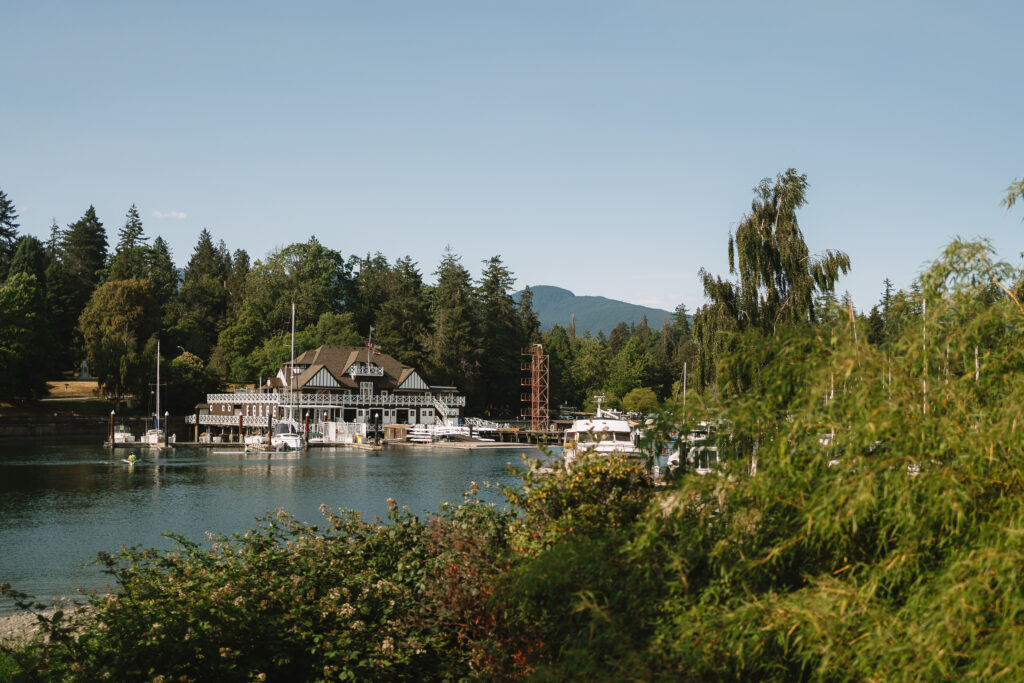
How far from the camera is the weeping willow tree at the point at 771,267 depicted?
2172 cm

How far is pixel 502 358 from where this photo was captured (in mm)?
100062

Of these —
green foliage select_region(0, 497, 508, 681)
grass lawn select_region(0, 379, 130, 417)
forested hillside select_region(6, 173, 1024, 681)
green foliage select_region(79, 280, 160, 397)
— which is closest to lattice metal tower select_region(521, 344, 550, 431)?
green foliage select_region(79, 280, 160, 397)

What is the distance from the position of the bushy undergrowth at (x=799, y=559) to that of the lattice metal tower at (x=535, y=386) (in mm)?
74614

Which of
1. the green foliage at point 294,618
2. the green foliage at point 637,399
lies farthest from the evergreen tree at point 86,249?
the green foliage at point 294,618

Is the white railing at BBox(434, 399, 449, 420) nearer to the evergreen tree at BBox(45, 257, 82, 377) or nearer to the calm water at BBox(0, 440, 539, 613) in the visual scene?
the calm water at BBox(0, 440, 539, 613)

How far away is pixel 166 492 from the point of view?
39938 mm

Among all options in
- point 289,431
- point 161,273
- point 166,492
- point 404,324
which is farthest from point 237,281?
point 166,492

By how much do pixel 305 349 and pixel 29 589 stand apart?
78410 mm

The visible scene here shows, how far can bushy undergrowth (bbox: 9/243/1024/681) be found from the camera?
4410 mm

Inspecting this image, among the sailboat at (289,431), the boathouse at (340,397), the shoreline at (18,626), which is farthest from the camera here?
the boathouse at (340,397)

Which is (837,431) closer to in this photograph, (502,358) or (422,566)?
(422,566)

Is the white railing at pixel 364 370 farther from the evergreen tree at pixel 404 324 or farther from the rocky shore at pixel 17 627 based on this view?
the rocky shore at pixel 17 627

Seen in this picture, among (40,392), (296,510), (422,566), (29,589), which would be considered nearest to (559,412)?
(40,392)

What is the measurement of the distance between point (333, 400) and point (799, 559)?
251 ft
